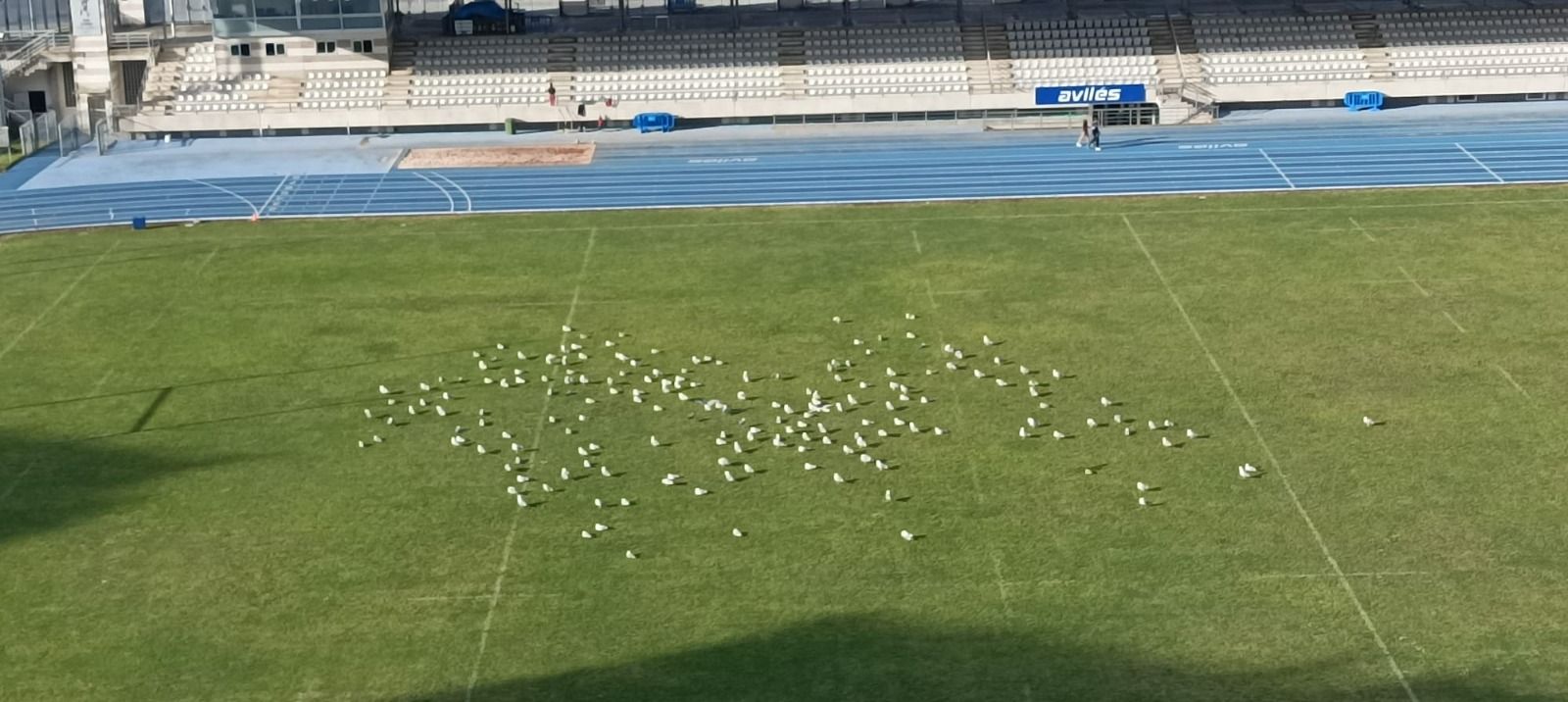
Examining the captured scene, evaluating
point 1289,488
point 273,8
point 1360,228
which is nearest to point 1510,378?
point 1289,488

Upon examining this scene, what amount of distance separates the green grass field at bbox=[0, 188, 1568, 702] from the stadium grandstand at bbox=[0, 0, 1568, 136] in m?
13.5

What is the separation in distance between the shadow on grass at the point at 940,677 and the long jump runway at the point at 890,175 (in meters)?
25.7

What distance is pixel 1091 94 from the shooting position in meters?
58.2

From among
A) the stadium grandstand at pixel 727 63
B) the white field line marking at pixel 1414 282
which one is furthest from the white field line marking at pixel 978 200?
the stadium grandstand at pixel 727 63

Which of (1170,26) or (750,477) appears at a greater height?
(1170,26)

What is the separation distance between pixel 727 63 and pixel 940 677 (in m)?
40.2

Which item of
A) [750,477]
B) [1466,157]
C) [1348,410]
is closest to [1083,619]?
[750,477]

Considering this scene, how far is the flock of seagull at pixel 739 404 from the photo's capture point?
30.1m

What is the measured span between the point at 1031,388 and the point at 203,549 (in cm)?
1329

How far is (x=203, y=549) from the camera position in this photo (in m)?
27.5

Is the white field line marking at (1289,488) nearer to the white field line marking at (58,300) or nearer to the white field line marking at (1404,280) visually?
the white field line marking at (1404,280)

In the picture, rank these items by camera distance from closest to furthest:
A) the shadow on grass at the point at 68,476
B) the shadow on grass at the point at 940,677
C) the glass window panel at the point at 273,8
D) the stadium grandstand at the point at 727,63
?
the shadow on grass at the point at 940,677 → the shadow on grass at the point at 68,476 → the glass window panel at the point at 273,8 → the stadium grandstand at the point at 727,63

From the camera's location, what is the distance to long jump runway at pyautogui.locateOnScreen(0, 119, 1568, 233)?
1923 inches

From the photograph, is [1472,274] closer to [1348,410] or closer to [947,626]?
[1348,410]
